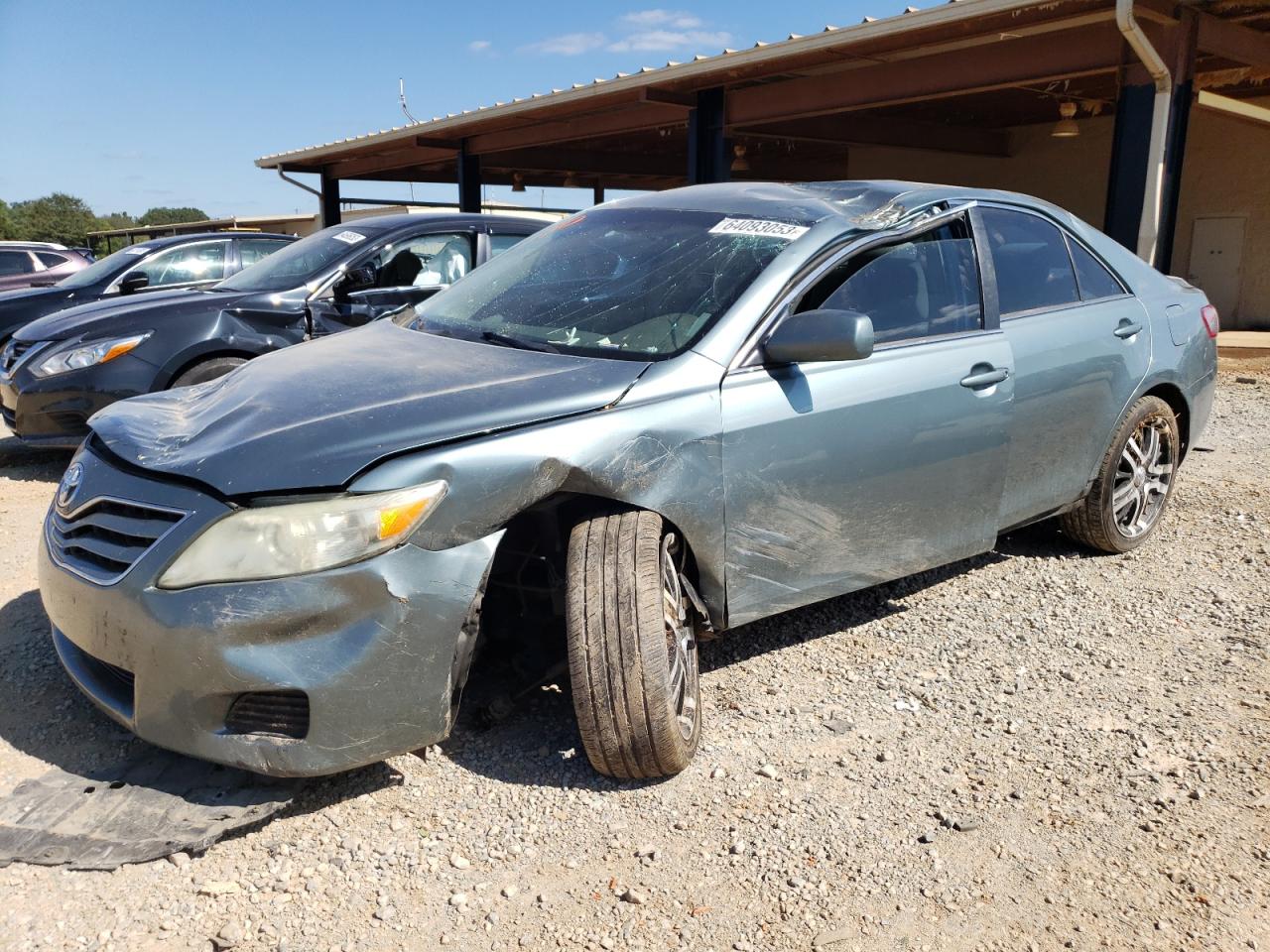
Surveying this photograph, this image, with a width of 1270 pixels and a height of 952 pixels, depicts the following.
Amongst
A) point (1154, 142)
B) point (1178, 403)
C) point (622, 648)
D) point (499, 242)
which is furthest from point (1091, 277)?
point (1154, 142)

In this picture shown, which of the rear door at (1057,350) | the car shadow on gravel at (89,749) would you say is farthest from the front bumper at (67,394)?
the rear door at (1057,350)

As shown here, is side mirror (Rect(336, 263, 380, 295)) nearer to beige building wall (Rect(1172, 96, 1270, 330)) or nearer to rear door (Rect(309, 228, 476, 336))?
rear door (Rect(309, 228, 476, 336))

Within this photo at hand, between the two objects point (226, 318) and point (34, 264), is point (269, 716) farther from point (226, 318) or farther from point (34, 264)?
point (34, 264)

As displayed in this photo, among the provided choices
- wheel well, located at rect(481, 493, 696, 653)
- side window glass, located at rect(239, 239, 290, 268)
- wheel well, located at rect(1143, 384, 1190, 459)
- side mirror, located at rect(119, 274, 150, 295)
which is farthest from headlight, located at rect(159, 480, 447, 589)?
side window glass, located at rect(239, 239, 290, 268)

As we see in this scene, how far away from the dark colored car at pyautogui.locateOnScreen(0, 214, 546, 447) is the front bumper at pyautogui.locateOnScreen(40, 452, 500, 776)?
3744mm

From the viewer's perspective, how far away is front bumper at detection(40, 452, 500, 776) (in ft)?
7.57

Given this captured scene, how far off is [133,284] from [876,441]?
710 centimetres

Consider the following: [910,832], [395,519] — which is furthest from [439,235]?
[910,832]

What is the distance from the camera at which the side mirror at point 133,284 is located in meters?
8.12

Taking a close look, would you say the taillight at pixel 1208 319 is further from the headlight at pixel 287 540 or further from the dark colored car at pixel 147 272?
the dark colored car at pixel 147 272

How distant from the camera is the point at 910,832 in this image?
8.31ft

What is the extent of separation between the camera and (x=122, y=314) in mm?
5918

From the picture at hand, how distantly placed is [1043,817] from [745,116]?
1111 cm

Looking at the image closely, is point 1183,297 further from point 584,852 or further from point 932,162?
point 932,162
